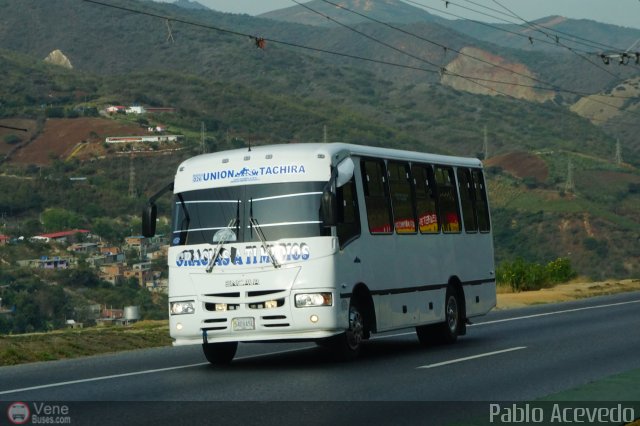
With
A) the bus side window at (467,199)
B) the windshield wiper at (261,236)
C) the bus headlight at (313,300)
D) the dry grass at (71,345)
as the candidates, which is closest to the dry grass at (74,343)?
the dry grass at (71,345)

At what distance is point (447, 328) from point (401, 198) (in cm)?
264

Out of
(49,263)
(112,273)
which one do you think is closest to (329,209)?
(112,273)

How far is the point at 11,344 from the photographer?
22.4 metres

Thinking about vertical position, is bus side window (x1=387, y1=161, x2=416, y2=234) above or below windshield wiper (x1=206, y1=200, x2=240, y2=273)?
above

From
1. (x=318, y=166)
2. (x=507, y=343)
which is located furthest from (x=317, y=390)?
(x=507, y=343)

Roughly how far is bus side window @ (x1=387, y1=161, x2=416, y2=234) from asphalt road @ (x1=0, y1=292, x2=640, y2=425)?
6.28 ft

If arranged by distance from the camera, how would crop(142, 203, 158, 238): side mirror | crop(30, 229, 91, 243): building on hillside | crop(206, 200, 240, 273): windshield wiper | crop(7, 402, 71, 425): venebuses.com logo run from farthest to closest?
crop(30, 229, 91, 243): building on hillside < crop(142, 203, 158, 238): side mirror < crop(206, 200, 240, 273): windshield wiper < crop(7, 402, 71, 425): venebuses.com logo

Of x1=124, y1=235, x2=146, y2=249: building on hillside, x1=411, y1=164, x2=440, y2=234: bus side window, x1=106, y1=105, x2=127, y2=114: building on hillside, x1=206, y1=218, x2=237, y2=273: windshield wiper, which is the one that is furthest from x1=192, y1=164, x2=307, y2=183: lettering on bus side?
x1=106, y1=105, x2=127, y2=114: building on hillside

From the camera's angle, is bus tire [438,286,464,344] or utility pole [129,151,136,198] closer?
bus tire [438,286,464,344]

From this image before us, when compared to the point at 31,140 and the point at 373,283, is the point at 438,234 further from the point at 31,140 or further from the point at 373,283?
the point at 31,140

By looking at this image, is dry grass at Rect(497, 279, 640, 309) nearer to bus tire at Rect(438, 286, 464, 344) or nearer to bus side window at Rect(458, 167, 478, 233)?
bus side window at Rect(458, 167, 478, 233)

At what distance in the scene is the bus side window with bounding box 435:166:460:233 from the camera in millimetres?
22234

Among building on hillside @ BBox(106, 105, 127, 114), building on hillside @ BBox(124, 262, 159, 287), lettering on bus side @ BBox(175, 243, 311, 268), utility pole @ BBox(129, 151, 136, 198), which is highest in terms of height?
building on hillside @ BBox(106, 105, 127, 114)

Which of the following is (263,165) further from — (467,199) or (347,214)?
(467,199)
